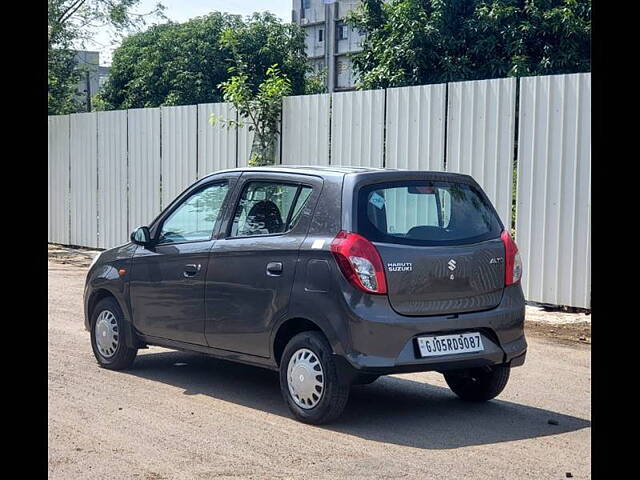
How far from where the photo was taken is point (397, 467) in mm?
5566

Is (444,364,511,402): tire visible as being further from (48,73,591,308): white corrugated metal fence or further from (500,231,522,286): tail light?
(48,73,591,308): white corrugated metal fence

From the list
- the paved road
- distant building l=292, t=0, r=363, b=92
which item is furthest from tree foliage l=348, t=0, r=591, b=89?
distant building l=292, t=0, r=363, b=92

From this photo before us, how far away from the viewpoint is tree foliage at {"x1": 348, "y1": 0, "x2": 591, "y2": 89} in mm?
19484

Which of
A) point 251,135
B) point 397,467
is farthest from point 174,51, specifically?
point 397,467

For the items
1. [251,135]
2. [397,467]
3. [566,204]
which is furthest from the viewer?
[251,135]

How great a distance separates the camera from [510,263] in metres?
7.05

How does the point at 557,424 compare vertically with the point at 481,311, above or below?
below

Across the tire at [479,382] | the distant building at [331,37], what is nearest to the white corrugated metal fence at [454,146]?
the tire at [479,382]

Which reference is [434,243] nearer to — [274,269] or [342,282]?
[342,282]

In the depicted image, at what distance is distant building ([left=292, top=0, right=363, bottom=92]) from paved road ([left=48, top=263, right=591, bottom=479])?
67.6 metres
